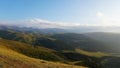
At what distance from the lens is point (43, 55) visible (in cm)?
11750

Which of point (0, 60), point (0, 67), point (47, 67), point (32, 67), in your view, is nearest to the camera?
point (0, 67)

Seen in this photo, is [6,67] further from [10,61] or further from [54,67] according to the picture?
[54,67]

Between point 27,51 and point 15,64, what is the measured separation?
230ft

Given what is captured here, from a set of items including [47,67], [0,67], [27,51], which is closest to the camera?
[0,67]

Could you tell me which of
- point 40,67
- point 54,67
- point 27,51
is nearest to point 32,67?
point 40,67

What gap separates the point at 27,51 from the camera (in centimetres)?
11650

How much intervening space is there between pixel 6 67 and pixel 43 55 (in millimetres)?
74558

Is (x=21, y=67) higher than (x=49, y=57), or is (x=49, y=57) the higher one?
(x=21, y=67)

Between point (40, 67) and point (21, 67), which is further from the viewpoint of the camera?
point (40, 67)

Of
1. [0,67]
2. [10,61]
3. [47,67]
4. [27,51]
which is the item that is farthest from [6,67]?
[27,51]

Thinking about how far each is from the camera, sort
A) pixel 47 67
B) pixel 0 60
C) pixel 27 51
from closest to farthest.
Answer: pixel 0 60 < pixel 47 67 < pixel 27 51

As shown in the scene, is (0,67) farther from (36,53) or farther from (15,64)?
(36,53)

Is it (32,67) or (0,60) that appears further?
(32,67)

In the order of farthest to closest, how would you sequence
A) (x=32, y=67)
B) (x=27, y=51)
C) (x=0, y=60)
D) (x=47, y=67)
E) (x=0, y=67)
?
(x=27, y=51) < (x=47, y=67) < (x=32, y=67) < (x=0, y=60) < (x=0, y=67)
